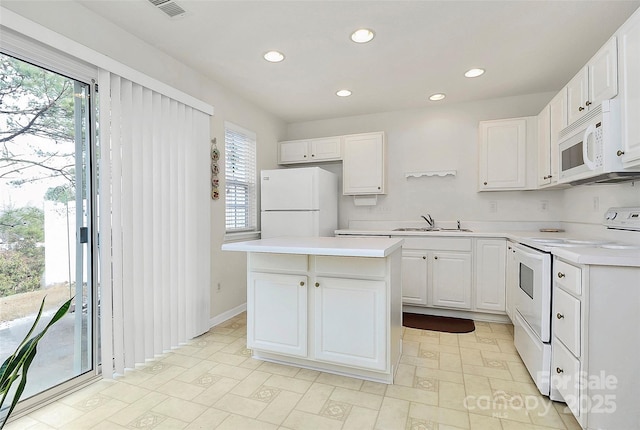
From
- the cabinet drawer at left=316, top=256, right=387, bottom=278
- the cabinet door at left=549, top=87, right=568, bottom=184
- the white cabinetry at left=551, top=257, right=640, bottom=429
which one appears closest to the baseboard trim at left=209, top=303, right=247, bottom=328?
the cabinet drawer at left=316, top=256, right=387, bottom=278

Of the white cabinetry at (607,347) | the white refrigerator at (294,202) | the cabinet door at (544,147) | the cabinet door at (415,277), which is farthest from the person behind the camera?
the white refrigerator at (294,202)

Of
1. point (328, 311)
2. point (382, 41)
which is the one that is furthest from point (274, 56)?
point (328, 311)

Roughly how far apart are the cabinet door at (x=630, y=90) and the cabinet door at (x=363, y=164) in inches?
94.3

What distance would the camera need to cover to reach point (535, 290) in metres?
2.06

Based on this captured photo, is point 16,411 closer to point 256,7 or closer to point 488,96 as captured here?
point 256,7

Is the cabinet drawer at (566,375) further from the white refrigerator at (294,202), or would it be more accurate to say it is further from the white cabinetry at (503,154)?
the white refrigerator at (294,202)

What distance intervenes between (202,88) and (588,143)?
3182mm

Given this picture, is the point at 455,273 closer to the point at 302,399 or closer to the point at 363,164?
the point at 363,164

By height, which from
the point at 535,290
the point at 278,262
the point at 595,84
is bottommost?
the point at 535,290

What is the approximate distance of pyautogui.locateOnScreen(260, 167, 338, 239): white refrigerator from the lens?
3.73 m

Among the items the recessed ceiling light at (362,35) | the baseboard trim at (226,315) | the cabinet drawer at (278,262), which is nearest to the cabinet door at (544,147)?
the recessed ceiling light at (362,35)

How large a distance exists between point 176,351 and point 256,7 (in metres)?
2.70

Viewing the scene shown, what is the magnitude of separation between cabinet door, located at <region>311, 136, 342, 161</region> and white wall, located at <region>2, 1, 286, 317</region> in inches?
23.0

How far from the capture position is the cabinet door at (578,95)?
85.5 inches
